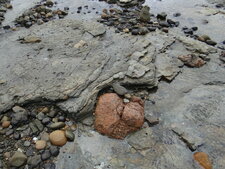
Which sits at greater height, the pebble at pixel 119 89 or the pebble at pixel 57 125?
the pebble at pixel 119 89

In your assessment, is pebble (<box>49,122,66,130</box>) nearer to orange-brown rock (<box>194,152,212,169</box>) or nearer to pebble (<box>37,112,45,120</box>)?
pebble (<box>37,112,45,120</box>)

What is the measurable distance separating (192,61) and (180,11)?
8.83 feet

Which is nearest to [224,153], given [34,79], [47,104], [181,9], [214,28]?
[47,104]

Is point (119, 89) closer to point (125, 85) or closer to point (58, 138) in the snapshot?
point (125, 85)

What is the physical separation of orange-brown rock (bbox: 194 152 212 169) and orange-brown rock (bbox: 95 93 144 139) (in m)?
0.79

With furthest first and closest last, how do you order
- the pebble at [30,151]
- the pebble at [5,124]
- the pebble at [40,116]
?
the pebble at [40,116] < the pebble at [5,124] < the pebble at [30,151]

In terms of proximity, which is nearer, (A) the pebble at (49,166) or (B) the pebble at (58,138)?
(A) the pebble at (49,166)

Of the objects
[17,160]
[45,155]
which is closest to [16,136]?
[17,160]

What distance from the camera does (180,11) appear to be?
639 centimetres

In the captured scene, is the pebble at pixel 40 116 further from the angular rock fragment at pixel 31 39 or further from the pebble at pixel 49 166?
the angular rock fragment at pixel 31 39

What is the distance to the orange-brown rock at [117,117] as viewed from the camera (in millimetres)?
3006

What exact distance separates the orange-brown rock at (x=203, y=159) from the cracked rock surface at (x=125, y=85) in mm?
58

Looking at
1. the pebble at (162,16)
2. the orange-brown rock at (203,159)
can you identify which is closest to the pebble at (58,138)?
the orange-brown rock at (203,159)

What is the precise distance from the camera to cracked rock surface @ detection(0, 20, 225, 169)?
2859 mm
